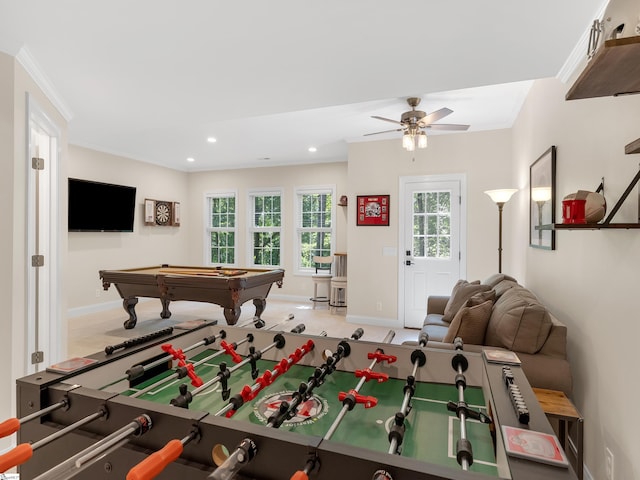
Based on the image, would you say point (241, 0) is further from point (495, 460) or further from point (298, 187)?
point (298, 187)

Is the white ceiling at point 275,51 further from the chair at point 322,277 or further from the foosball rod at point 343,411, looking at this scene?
the chair at point 322,277

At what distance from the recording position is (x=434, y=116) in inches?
136

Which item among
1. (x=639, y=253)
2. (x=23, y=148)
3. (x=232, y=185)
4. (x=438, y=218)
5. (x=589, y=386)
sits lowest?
(x=589, y=386)

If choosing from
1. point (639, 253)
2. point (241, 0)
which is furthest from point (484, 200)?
point (241, 0)

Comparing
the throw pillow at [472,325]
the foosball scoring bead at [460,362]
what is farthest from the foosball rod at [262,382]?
the throw pillow at [472,325]

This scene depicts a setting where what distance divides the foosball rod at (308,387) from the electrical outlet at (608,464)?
50.8 inches

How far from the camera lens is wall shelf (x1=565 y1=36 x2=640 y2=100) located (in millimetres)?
936

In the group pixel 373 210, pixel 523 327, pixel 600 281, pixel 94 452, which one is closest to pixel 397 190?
pixel 373 210

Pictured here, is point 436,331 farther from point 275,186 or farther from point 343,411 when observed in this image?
point 275,186

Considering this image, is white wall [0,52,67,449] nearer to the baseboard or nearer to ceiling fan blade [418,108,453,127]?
ceiling fan blade [418,108,453,127]

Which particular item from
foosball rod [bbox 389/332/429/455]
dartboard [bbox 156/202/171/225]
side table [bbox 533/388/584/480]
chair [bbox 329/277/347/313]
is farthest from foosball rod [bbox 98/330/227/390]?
dartboard [bbox 156/202/171/225]

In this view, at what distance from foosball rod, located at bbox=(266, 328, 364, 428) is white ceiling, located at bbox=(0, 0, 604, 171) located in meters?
1.71

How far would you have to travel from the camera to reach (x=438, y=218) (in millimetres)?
4867

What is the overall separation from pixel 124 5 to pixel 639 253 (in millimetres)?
2696
